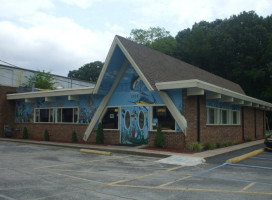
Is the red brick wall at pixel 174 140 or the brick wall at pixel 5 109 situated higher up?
the brick wall at pixel 5 109

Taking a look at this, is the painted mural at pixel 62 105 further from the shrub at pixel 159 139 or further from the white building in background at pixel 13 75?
the white building in background at pixel 13 75

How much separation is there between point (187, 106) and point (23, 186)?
967 centimetres

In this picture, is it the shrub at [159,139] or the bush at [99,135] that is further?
the bush at [99,135]

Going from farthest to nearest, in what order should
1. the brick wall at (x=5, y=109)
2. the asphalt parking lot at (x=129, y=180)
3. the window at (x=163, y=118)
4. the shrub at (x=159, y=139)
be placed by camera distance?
the brick wall at (x=5, y=109)
the window at (x=163, y=118)
the shrub at (x=159, y=139)
the asphalt parking lot at (x=129, y=180)

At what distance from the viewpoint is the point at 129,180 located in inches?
337

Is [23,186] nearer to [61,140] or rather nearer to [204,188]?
[204,188]

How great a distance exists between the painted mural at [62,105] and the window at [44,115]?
311 mm

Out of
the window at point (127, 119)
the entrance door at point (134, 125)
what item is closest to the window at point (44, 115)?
the entrance door at point (134, 125)

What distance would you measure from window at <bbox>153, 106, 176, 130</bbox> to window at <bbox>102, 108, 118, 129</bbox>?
115 inches

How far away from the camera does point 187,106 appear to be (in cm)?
1514

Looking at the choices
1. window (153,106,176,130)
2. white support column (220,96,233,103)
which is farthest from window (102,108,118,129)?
white support column (220,96,233,103)

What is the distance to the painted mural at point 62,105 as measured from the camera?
63.1 ft

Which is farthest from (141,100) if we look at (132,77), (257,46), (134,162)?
(257,46)

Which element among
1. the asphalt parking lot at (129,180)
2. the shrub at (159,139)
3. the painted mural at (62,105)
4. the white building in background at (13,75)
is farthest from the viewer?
the white building in background at (13,75)
